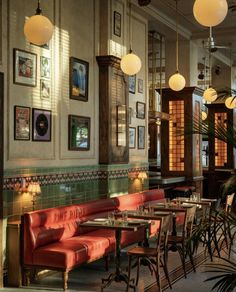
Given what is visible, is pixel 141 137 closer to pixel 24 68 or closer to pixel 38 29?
pixel 24 68

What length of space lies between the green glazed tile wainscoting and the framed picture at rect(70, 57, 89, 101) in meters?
1.24

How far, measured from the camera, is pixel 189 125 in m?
3.73

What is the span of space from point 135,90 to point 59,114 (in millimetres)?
3057

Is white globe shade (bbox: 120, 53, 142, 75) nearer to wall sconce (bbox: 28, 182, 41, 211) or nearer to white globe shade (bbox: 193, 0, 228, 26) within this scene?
wall sconce (bbox: 28, 182, 41, 211)

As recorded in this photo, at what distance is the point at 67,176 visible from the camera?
7.85 m

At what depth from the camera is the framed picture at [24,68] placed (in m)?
6.64

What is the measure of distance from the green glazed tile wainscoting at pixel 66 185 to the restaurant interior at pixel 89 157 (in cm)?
2

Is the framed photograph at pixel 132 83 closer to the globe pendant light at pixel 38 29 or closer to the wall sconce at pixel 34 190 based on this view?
the wall sconce at pixel 34 190

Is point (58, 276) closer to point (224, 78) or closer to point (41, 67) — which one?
point (41, 67)

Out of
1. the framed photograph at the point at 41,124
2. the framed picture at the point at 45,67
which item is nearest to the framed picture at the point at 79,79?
the framed picture at the point at 45,67

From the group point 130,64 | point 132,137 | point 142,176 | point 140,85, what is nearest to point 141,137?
point 132,137

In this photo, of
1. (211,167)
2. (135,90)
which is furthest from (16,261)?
(211,167)

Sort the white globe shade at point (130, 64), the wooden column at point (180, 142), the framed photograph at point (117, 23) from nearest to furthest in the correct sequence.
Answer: the white globe shade at point (130, 64), the framed photograph at point (117, 23), the wooden column at point (180, 142)

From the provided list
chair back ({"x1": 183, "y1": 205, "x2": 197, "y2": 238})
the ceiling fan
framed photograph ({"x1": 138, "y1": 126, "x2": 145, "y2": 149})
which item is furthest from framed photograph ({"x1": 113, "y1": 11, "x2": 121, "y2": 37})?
Answer: chair back ({"x1": 183, "y1": 205, "x2": 197, "y2": 238})
